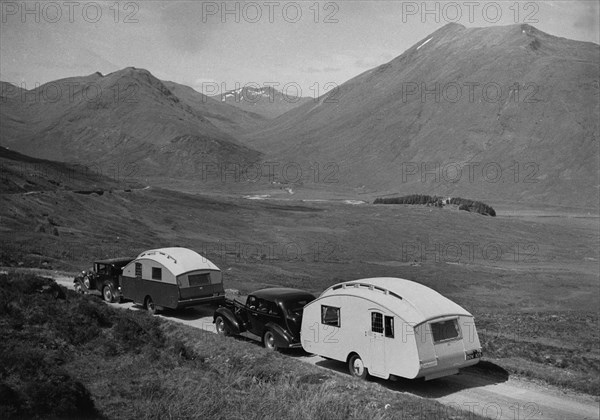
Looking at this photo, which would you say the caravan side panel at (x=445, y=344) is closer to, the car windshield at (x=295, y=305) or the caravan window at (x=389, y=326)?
the caravan window at (x=389, y=326)

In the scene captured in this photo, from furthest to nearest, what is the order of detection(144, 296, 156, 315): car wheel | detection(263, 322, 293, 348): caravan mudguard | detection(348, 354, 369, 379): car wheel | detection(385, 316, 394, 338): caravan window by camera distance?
detection(144, 296, 156, 315): car wheel, detection(263, 322, 293, 348): caravan mudguard, detection(348, 354, 369, 379): car wheel, detection(385, 316, 394, 338): caravan window

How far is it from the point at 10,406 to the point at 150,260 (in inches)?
582

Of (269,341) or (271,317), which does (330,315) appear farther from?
(269,341)

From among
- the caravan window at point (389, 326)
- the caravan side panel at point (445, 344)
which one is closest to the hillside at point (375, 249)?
the caravan side panel at point (445, 344)

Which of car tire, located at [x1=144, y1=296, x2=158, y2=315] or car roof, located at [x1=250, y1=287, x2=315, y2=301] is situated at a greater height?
car roof, located at [x1=250, y1=287, x2=315, y2=301]

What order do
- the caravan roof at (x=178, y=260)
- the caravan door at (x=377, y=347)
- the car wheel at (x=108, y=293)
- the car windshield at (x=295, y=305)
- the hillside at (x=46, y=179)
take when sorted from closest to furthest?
the caravan door at (x=377, y=347) → the car windshield at (x=295, y=305) → the caravan roof at (x=178, y=260) → the car wheel at (x=108, y=293) → the hillside at (x=46, y=179)

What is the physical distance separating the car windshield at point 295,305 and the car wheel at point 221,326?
9.73ft

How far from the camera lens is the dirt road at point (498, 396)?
16094 millimetres

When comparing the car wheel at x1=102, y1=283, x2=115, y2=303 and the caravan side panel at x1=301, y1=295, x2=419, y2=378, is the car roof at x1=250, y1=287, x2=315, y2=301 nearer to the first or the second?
the caravan side panel at x1=301, y1=295, x2=419, y2=378

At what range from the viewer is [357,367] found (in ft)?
61.2

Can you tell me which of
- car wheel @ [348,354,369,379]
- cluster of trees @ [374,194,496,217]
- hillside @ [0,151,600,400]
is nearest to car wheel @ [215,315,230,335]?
car wheel @ [348,354,369,379]

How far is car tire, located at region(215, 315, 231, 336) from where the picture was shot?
23.0 meters

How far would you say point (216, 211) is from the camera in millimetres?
110000

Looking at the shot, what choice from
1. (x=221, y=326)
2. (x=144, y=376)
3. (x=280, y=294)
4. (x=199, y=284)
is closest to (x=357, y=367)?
(x=280, y=294)
